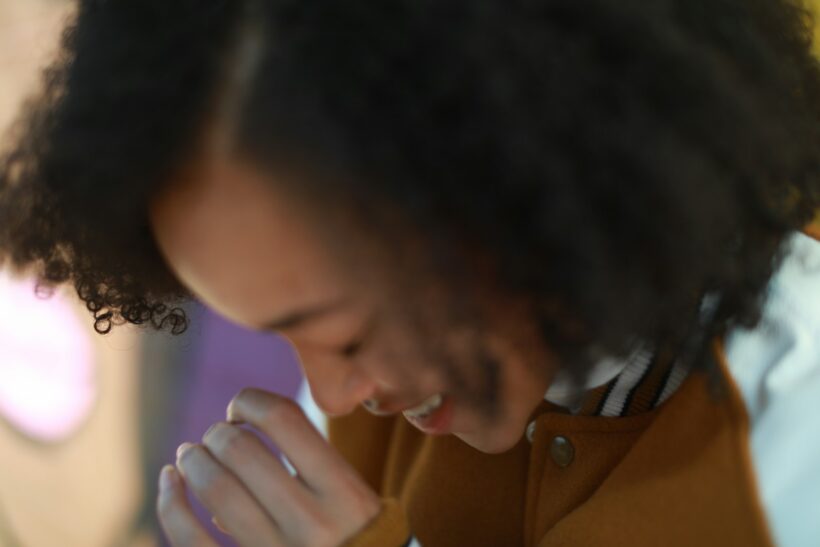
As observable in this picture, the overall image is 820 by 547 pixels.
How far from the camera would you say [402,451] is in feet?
2.60

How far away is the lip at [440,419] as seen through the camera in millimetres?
563

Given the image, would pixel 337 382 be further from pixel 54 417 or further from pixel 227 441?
pixel 54 417

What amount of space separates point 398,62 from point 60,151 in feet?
0.69

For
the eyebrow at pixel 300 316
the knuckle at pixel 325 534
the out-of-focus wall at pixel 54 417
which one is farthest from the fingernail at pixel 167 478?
the out-of-focus wall at pixel 54 417

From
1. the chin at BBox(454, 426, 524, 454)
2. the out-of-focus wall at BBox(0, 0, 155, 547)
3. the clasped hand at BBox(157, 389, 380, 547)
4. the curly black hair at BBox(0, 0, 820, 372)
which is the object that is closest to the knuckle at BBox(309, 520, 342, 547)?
the clasped hand at BBox(157, 389, 380, 547)

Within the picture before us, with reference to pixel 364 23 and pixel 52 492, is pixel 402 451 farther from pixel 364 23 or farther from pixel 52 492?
pixel 52 492

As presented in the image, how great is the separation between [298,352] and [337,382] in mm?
29

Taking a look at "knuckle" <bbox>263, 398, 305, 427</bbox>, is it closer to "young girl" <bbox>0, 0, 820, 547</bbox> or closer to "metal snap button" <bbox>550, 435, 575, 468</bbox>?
"young girl" <bbox>0, 0, 820, 547</bbox>

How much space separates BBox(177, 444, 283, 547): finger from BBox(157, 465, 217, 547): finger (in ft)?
0.06

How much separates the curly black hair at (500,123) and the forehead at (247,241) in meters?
0.01

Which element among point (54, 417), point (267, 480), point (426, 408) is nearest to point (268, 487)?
point (267, 480)

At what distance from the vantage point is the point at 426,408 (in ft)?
1.88

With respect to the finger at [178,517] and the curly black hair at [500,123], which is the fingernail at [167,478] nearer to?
the finger at [178,517]

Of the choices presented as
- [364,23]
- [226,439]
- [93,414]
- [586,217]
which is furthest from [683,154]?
[93,414]
